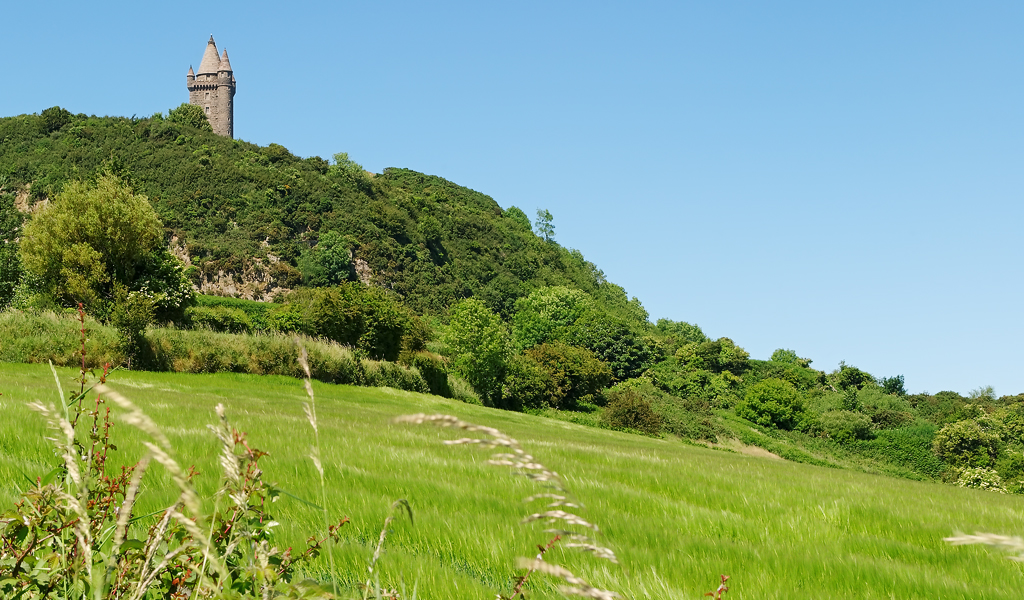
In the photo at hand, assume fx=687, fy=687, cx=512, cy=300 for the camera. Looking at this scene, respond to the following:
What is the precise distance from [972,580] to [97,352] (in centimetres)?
2629

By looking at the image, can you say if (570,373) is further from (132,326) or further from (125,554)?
(125,554)

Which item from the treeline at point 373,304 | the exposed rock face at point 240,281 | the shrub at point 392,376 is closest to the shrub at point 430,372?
the treeline at point 373,304

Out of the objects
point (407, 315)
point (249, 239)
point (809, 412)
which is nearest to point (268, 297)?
point (249, 239)

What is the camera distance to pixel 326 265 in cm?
7156

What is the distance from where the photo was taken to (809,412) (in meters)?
61.2

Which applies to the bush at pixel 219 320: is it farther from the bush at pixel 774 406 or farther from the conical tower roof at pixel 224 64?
the conical tower roof at pixel 224 64

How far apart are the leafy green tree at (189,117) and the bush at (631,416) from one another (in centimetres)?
7403

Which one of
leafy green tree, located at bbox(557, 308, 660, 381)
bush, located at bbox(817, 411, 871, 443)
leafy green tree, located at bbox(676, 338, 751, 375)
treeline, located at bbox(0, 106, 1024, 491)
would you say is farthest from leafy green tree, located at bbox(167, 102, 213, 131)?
bush, located at bbox(817, 411, 871, 443)

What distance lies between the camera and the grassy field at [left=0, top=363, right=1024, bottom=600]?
3.50 m

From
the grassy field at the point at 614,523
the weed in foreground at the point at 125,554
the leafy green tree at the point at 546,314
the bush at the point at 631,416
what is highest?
the leafy green tree at the point at 546,314

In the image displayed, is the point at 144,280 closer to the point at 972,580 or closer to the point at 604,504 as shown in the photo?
the point at 604,504

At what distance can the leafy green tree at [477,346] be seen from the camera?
46719mm

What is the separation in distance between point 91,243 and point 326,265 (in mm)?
40247

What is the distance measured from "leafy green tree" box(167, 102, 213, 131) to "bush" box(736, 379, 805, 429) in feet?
257
